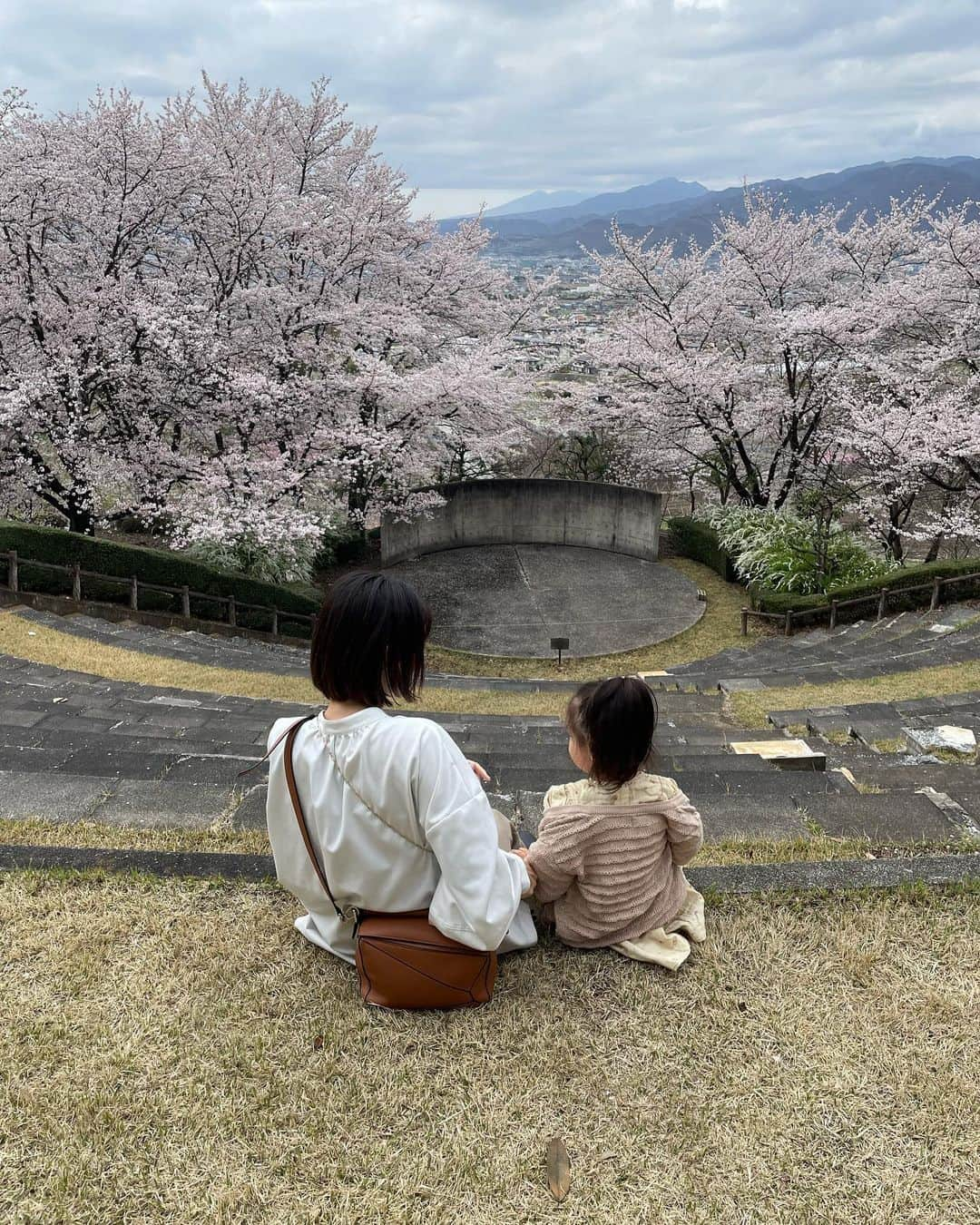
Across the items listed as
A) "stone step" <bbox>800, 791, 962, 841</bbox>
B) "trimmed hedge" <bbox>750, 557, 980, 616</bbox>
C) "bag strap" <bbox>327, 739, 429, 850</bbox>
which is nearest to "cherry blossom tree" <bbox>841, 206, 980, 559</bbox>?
"trimmed hedge" <bbox>750, 557, 980, 616</bbox>

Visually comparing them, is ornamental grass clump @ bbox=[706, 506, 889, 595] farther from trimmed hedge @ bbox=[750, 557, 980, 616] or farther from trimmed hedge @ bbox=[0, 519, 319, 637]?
trimmed hedge @ bbox=[0, 519, 319, 637]

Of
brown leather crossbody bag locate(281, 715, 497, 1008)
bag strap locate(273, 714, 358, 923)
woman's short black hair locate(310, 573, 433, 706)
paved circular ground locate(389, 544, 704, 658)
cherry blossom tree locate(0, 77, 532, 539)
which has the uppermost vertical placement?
cherry blossom tree locate(0, 77, 532, 539)

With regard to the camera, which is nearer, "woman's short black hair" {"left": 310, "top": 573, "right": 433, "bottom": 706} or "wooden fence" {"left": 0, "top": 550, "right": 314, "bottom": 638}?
"woman's short black hair" {"left": 310, "top": 573, "right": 433, "bottom": 706}

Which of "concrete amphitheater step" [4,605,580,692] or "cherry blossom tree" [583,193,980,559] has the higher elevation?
"cherry blossom tree" [583,193,980,559]

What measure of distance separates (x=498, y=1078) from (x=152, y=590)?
1083cm

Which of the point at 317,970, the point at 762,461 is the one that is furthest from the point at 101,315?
the point at 762,461

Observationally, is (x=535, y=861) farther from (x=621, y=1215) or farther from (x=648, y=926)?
(x=621, y=1215)

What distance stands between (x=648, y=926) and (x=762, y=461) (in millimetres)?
18189

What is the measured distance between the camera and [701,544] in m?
18.4

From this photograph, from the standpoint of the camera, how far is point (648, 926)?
2984mm

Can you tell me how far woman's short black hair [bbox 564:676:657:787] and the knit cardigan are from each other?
0.15 metres

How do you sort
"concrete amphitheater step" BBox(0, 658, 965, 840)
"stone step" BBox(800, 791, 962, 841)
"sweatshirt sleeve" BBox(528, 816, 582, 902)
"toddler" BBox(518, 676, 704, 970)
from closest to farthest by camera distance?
"toddler" BBox(518, 676, 704, 970) → "sweatshirt sleeve" BBox(528, 816, 582, 902) → "stone step" BBox(800, 791, 962, 841) → "concrete amphitheater step" BBox(0, 658, 965, 840)

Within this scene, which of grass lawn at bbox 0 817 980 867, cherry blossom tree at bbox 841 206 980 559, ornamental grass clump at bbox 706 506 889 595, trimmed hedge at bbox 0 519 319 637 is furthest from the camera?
ornamental grass clump at bbox 706 506 889 595

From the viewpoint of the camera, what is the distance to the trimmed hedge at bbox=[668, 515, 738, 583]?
56.2 ft
